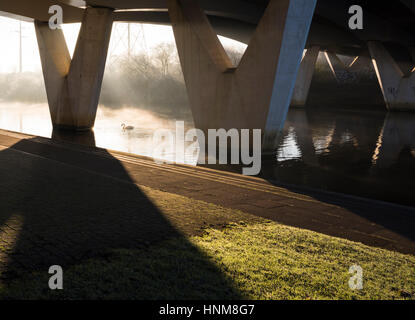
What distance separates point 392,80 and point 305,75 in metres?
10.1

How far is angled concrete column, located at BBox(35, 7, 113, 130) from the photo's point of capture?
2202 cm

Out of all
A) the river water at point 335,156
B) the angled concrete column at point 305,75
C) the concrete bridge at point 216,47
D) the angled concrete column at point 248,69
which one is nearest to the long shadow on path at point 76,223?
the river water at point 335,156

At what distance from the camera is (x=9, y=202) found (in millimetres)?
7086

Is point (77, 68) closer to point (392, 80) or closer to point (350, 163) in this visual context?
point (350, 163)

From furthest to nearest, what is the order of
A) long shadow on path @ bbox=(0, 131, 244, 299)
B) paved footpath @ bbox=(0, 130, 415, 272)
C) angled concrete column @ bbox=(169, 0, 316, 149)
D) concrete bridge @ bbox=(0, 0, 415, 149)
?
concrete bridge @ bbox=(0, 0, 415, 149), angled concrete column @ bbox=(169, 0, 316, 149), paved footpath @ bbox=(0, 130, 415, 272), long shadow on path @ bbox=(0, 131, 244, 299)

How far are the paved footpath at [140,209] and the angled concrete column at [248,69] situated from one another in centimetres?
451

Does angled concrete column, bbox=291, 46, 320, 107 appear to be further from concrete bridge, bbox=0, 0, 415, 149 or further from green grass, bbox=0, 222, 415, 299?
green grass, bbox=0, 222, 415, 299

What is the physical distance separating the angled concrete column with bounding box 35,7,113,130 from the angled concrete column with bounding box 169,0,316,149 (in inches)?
233

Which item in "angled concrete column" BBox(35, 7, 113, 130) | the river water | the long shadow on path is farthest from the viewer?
"angled concrete column" BBox(35, 7, 113, 130)

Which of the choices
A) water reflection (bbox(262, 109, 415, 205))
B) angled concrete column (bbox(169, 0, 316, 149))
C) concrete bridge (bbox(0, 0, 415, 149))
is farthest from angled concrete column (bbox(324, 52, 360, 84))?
angled concrete column (bbox(169, 0, 316, 149))

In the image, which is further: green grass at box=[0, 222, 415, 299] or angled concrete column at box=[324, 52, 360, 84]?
angled concrete column at box=[324, 52, 360, 84]
